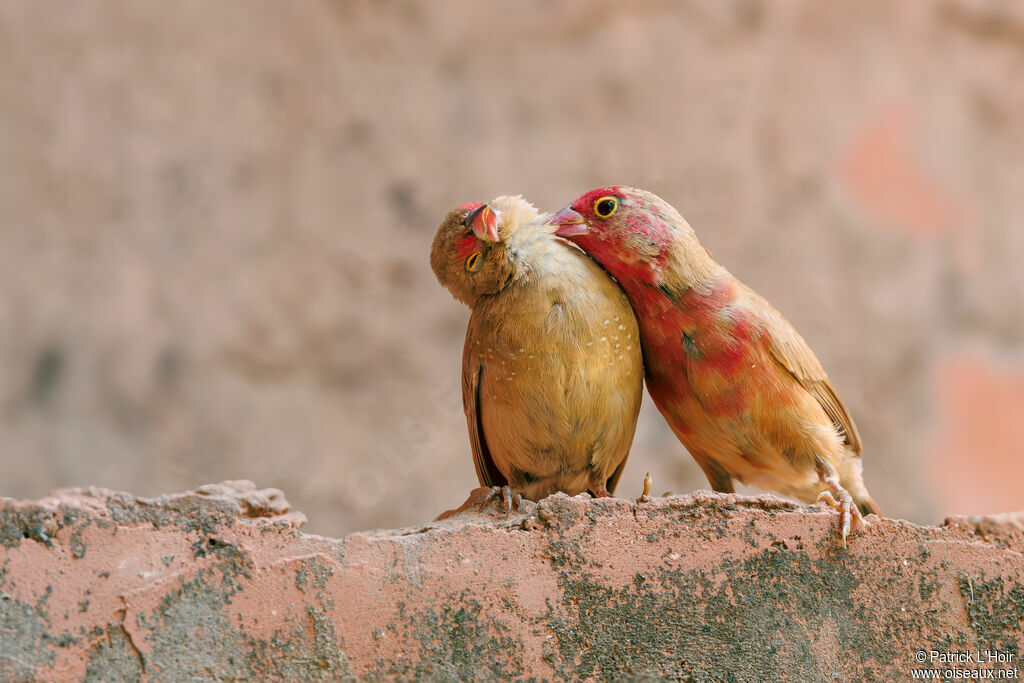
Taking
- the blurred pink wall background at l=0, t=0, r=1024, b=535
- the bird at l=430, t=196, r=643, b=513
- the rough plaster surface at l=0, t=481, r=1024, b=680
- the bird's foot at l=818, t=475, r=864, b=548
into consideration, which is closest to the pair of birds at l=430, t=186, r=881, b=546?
the bird at l=430, t=196, r=643, b=513

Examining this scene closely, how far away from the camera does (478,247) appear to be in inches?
91.8

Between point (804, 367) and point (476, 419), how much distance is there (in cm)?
86

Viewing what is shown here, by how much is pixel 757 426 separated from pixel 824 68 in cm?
325

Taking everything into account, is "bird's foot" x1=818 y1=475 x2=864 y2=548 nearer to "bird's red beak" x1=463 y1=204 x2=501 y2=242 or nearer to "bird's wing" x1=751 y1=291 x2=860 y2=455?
"bird's wing" x1=751 y1=291 x2=860 y2=455

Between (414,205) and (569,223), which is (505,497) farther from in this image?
(414,205)

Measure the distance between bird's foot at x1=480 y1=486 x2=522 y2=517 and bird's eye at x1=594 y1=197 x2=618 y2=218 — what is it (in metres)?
0.73

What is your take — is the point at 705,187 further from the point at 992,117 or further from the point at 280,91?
the point at 280,91

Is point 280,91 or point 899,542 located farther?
point 280,91

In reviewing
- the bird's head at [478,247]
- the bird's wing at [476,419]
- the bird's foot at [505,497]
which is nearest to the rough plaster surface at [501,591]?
the bird's foot at [505,497]

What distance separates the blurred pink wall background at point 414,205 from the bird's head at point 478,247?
2346mm

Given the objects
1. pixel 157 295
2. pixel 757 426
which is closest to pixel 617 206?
pixel 757 426

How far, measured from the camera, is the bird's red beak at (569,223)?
2408 millimetres

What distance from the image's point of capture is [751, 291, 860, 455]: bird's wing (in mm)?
2367

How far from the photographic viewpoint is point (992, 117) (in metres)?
5.04
